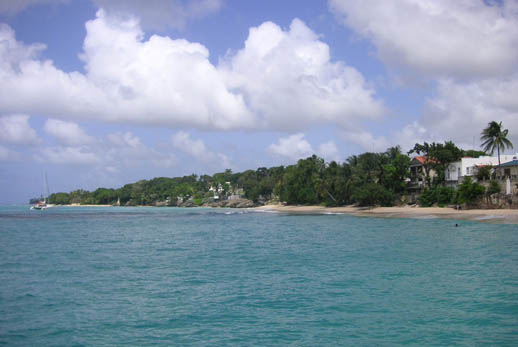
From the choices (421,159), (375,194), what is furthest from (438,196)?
(421,159)

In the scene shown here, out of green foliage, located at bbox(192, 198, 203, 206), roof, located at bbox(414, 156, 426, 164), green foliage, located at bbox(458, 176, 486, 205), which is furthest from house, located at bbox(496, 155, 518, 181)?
green foliage, located at bbox(192, 198, 203, 206)

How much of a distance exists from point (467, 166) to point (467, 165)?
0.22m

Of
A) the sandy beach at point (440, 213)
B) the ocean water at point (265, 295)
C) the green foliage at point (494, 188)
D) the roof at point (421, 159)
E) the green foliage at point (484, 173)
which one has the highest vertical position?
the roof at point (421, 159)

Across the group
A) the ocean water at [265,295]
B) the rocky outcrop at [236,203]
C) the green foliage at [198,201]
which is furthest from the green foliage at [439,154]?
the green foliage at [198,201]

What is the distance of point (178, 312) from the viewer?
1700 cm

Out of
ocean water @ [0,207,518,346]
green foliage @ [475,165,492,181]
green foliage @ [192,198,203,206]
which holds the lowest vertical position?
ocean water @ [0,207,518,346]

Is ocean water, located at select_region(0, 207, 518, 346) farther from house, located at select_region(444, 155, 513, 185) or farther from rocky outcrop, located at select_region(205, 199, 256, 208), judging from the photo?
rocky outcrop, located at select_region(205, 199, 256, 208)

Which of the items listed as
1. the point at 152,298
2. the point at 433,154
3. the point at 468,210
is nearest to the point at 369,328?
the point at 152,298

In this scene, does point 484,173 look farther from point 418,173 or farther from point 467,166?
point 418,173

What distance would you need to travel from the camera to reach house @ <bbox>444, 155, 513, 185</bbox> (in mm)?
74075

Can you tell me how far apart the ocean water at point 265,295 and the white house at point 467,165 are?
138ft

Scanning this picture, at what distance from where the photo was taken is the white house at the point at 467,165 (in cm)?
7425

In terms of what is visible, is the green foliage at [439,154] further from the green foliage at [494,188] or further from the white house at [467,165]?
the green foliage at [494,188]

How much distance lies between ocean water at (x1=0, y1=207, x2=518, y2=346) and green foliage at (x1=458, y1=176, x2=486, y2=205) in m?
31.3
